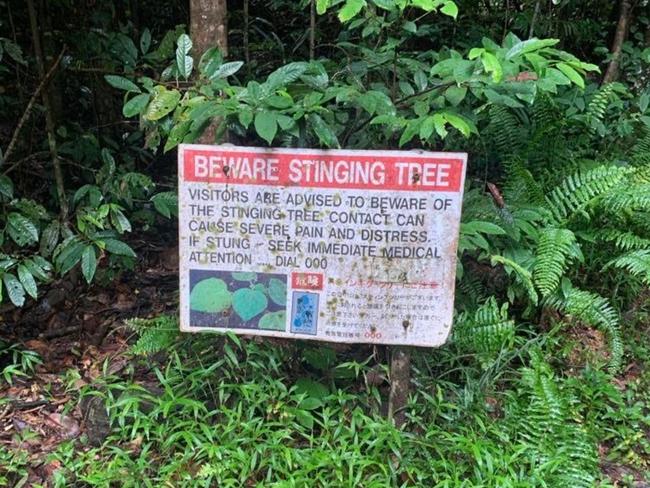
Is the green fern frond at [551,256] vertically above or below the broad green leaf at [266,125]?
below

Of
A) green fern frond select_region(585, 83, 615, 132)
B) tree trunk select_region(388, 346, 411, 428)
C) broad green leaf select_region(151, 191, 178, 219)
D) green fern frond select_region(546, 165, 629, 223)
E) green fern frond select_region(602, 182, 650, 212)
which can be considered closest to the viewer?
tree trunk select_region(388, 346, 411, 428)

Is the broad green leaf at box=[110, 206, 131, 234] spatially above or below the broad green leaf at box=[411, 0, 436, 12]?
below

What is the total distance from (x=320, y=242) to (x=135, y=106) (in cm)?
87

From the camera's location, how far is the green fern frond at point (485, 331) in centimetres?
286

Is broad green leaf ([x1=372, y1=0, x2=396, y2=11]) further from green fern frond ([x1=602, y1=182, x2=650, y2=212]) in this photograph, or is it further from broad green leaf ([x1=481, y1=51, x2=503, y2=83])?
green fern frond ([x1=602, y1=182, x2=650, y2=212])

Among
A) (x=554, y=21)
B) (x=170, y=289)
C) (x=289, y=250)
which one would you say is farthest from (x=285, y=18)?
(x=289, y=250)

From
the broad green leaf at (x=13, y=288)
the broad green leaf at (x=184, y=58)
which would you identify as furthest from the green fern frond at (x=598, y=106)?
the broad green leaf at (x=13, y=288)

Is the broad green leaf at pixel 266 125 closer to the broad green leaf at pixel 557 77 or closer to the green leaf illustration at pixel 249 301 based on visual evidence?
the green leaf illustration at pixel 249 301

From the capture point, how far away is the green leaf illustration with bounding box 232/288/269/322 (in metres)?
2.49

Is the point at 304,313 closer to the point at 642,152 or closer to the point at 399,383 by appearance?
the point at 399,383

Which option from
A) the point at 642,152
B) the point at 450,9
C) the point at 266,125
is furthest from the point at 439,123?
the point at 642,152

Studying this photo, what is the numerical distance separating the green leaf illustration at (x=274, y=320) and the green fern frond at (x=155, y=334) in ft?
1.70

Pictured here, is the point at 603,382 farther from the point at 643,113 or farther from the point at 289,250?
the point at 643,113

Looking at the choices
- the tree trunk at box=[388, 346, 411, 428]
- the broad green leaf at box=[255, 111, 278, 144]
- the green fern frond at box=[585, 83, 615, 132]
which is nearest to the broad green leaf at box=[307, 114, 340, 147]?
the broad green leaf at box=[255, 111, 278, 144]
